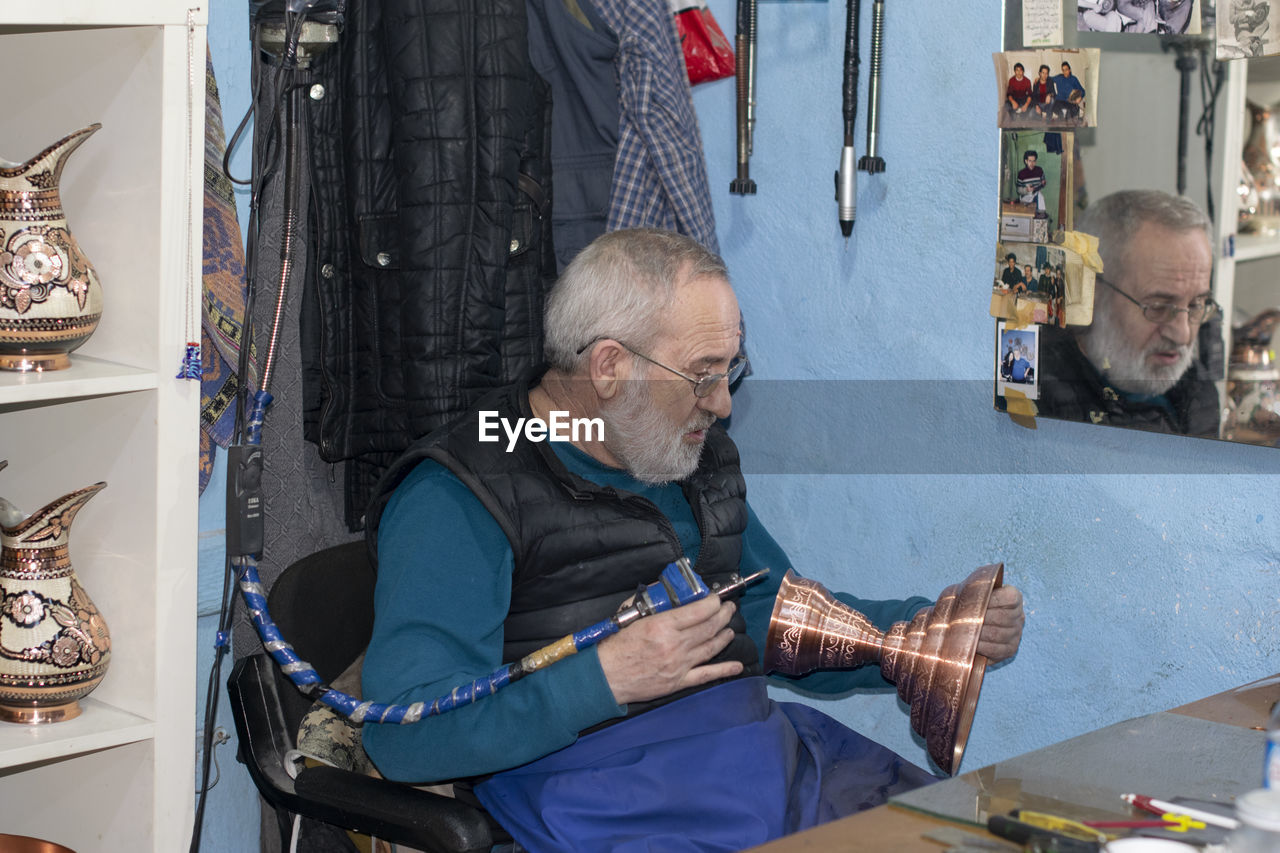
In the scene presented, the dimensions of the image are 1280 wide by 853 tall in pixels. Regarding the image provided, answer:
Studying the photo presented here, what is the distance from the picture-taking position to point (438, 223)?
2.18 m

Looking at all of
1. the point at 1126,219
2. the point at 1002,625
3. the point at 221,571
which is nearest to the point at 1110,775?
the point at 1002,625

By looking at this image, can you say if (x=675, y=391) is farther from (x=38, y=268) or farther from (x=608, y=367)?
(x=38, y=268)

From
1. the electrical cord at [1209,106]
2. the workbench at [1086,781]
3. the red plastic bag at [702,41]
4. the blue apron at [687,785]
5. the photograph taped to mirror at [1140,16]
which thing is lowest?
the blue apron at [687,785]

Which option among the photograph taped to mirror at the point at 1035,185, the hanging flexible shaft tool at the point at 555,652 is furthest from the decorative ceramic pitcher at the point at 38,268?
the photograph taped to mirror at the point at 1035,185

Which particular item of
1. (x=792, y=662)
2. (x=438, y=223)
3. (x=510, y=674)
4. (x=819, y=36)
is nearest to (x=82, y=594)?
(x=510, y=674)

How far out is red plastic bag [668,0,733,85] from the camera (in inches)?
101

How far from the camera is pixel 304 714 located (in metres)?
1.90

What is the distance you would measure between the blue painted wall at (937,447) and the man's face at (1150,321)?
0.12 m

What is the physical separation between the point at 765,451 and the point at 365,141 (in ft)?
3.36

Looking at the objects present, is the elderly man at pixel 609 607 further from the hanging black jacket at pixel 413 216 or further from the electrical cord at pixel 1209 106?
the electrical cord at pixel 1209 106

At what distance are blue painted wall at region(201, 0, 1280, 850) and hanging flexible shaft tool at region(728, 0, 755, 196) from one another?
4 cm

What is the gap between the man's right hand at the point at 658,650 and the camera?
1.64 m

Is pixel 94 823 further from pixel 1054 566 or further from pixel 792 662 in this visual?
pixel 1054 566

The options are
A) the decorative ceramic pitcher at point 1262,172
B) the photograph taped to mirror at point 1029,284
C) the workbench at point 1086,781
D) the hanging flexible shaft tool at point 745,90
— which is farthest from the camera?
the hanging flexible shaft tool at point 745,90
